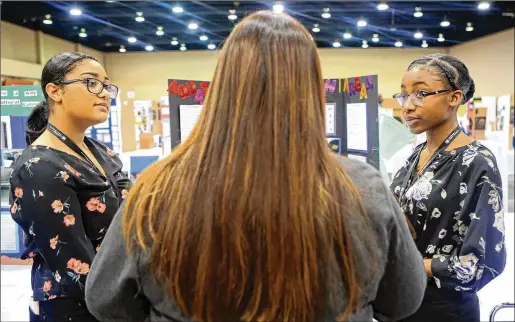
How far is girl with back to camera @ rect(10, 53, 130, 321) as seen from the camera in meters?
1.20

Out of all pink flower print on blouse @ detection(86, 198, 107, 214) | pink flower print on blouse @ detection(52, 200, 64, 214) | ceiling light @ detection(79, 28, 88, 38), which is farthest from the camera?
ceiling light @ detection(79, 28, 88, 38)

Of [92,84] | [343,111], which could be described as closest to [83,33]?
[92,84]

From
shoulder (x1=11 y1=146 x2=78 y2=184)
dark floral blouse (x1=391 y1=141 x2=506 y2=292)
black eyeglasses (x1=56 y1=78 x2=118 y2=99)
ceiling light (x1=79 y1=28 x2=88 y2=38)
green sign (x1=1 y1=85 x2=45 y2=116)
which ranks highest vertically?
ceiling light (x1=79 y1=28 x2=88 y2=38)

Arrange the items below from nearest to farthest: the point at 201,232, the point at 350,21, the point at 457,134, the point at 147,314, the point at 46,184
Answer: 1. the point at 201,232
2. the point at 147,314
3. the point at 46,184
4. the point at 457,134
5. the point at 350,21

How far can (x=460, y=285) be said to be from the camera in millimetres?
1251

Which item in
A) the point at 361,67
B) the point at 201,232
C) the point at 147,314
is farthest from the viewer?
the point at 361,67

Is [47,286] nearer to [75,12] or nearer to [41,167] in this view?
[41,167]

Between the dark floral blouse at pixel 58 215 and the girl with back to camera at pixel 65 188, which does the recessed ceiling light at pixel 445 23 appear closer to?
the girl with back to camera at pixel 65 188

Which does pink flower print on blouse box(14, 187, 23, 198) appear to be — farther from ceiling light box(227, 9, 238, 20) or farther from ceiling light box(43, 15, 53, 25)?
ceiling light box(43, 15, 53, 25)

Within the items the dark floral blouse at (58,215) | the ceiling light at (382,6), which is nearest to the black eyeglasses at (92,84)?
the dark floral blouse at (58,215)

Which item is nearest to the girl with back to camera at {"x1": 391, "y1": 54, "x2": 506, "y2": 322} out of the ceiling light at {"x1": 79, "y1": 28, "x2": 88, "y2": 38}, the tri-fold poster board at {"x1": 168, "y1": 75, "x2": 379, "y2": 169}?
the tri-fold poster board at {"x1": 168, "y1": 75, "x2": 379, "y2": 169}

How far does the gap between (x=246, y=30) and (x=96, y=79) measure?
0.92m

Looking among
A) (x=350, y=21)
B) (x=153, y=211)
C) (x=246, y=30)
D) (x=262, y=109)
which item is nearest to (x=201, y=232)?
(x=153, y=211)

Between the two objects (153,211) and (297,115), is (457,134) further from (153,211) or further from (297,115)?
(153,211)
